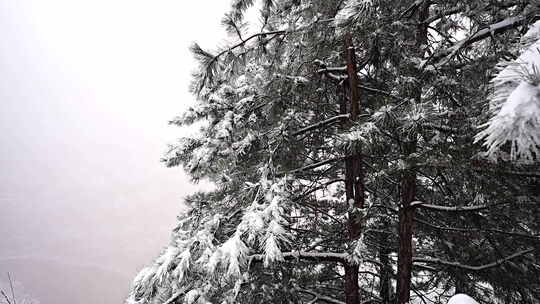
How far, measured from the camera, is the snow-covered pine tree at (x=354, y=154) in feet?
9.89

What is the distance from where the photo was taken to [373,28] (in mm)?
3217

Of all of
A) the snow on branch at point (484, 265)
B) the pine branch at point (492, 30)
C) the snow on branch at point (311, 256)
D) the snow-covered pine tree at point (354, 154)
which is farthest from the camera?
the snow on branch at point (311, 256)

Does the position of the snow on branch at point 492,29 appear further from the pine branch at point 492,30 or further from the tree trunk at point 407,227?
the tree trunk at point 407,227

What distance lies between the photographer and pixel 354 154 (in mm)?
3613

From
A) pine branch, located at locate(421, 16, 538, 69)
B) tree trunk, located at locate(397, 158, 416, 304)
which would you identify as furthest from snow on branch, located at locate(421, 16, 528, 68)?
tree trunk, located at locate(397, 158, 416, 304)

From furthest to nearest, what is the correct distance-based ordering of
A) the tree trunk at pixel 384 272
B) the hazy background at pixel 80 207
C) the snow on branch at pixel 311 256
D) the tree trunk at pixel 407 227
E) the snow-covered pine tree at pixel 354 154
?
1. the hazy background at pixel 80 207
2. the tree trunk at pixel 384 272
3. the tree trunk at pixel 407 227
4. the snow on branch at pixel 311 256
5. the snow-covered pine tree at pixel 354 154

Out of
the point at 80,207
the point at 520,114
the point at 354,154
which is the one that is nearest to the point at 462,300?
the point at 520,114

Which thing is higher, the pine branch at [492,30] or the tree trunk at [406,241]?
the pine branch at [492,30]

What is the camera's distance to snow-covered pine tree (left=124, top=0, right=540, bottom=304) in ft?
9.89

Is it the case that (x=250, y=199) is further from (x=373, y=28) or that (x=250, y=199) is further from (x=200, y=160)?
(x=373, y=28)

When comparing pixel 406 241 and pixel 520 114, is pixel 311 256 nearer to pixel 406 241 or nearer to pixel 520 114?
pixel 406 241

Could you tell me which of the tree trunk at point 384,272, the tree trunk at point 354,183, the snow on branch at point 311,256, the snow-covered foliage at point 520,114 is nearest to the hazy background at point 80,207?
the tree trunk at point 354,183

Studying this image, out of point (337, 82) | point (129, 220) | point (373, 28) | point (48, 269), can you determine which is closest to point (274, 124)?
point (337, 82)

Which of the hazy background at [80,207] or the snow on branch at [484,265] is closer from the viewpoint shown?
the snow on branch at [484,265]
